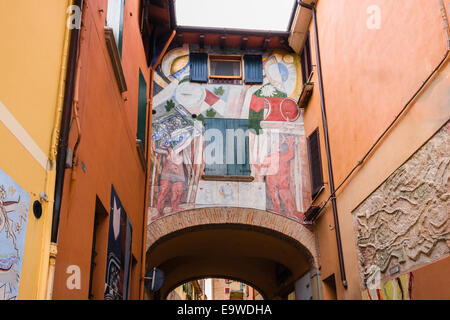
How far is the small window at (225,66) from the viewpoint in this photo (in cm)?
1240

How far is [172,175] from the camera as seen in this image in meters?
11.0

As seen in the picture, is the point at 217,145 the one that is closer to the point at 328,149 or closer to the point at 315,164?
the point at 315,164

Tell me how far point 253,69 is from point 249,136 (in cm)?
189

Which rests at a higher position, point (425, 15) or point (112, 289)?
point (425, 15)

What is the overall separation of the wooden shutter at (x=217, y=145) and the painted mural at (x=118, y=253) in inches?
135

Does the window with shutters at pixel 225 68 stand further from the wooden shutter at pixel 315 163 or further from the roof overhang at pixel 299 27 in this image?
the wooden shutter at pixel 315 163

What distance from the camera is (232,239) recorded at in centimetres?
1189

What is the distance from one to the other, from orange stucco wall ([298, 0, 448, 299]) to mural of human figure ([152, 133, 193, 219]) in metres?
2.99

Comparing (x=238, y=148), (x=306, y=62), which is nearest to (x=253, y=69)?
(x=306, y=62)

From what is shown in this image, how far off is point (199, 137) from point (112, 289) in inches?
215

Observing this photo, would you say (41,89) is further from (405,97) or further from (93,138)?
(405,97)

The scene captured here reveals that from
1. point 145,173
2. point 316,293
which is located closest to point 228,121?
point 145,173

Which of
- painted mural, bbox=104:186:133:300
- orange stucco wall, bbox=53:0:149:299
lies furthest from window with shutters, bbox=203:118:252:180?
painted mural, bbox=104:186:133:300

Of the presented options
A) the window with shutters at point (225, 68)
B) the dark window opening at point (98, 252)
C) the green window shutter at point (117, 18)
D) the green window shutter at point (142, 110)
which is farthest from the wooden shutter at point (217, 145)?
the dark window opening at point (98, 252)
